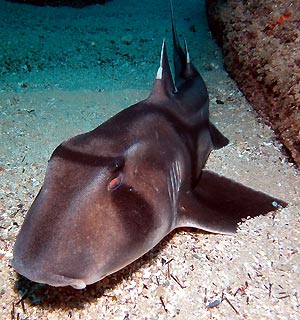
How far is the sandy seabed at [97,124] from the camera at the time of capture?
243 centimetres

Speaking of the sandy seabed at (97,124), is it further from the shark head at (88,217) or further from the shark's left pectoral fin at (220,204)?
the shark head at (88,217)

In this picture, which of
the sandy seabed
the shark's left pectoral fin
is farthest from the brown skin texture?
the shark's left pectoral fin

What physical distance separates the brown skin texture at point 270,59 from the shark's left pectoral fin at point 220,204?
842 millimetres

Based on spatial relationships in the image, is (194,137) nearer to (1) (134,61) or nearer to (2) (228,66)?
(2) (228,66)

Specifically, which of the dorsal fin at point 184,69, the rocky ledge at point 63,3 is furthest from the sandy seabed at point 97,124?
the rocky ledge at point 63,3

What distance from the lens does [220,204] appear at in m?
3.29

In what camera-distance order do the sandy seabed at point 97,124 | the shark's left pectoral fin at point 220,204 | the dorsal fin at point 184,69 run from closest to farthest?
the sandy seabed at point 97,124 → the shark's left pectoral fin at point 220,204 → the dorsal fin at point 184,69

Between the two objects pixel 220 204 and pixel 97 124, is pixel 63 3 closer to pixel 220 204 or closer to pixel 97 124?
pixel 97 124

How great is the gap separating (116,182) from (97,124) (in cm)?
248

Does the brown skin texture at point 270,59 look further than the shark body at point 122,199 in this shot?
Yes

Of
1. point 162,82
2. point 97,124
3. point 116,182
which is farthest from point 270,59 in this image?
point 116,182

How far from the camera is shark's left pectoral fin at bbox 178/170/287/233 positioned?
116 inches

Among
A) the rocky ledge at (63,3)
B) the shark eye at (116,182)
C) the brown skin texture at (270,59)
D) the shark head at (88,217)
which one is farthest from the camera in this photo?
the rocky ledge at (63,3)

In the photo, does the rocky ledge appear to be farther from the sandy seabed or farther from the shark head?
the shark head
